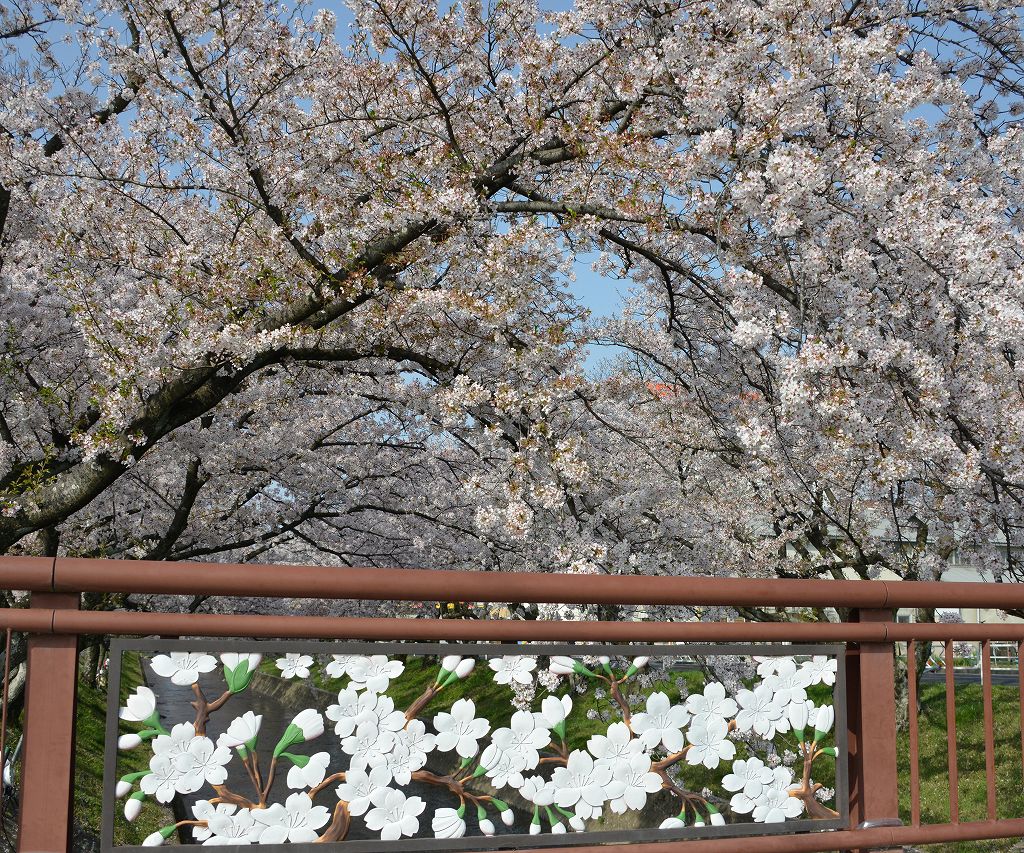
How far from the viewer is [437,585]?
2582 mm

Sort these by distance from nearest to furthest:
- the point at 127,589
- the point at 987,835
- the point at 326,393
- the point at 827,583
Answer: the point at 127,589 < the point at 827,583 < the point at 987,835 < the point at 326,393

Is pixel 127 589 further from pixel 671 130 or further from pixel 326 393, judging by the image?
pixel 326 393

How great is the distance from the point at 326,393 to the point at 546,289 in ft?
9.12

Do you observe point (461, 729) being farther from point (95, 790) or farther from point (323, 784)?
point (95, 790)

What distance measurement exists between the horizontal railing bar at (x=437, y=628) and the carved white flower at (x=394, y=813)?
454 millimetres

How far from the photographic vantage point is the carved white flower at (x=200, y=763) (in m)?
2.54

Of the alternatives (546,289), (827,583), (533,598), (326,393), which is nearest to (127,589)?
(533,598)

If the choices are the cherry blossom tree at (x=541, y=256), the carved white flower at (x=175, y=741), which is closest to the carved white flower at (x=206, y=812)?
the carved white flower at (x=175, y=741)

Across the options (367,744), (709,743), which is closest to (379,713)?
(367,744)

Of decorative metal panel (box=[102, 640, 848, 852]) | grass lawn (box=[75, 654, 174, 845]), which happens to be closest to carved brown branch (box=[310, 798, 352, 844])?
decorative metal panel (box=[102, 640, 848, 852])

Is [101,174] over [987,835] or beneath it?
over

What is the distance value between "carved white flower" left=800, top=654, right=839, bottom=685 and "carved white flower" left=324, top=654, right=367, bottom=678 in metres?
1.51

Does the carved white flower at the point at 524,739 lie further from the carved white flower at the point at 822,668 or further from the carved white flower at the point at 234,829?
the carved white flower at the point at 822,668

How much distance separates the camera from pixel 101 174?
7.02 m
